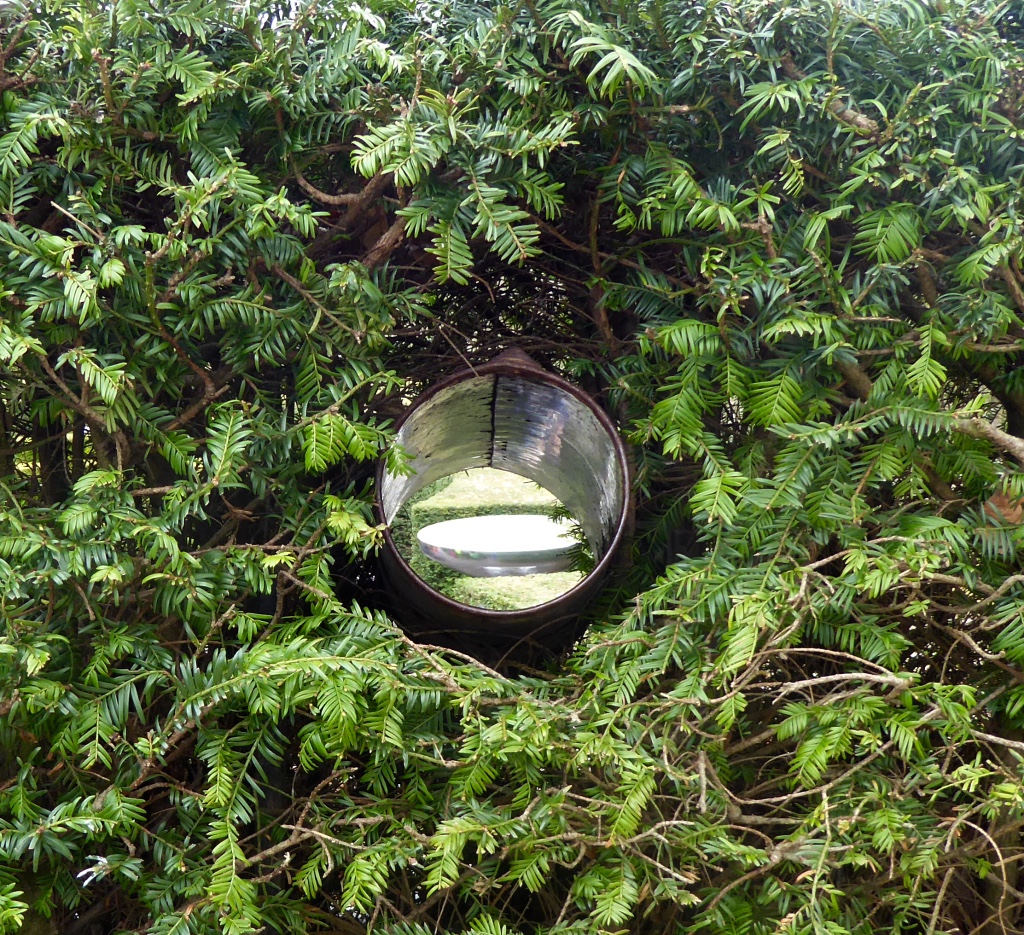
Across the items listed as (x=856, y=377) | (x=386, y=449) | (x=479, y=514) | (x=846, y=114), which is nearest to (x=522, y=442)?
(x=386, y=449)

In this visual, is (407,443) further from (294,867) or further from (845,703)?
(845,703)

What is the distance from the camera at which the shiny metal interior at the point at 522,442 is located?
5.16 feet

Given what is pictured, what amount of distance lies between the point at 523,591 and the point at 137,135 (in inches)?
95.5

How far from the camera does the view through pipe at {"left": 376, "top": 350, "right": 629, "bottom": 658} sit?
4.99ft

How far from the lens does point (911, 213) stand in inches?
49.6

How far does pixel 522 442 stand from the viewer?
1926 millimetres

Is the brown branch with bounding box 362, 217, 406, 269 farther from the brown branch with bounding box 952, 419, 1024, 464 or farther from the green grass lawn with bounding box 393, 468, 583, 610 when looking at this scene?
the green grass lawn with bounding box 393, 468, 583, 610

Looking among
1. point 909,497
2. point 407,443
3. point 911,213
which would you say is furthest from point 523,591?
point 911,213

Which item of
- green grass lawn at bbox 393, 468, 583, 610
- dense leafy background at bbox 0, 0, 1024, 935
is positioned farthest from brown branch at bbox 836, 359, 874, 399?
green grass lawn at bbox 393, 468, 583, 610

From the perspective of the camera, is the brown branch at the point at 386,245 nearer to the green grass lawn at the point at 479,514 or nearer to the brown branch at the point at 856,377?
the brown branch at the point at 856,377

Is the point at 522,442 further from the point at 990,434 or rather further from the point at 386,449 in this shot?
the point at 990,434

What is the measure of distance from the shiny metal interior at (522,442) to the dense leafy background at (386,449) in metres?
0.20

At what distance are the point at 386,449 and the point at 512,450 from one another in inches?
26.4

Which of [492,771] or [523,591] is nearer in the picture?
[492,771]
